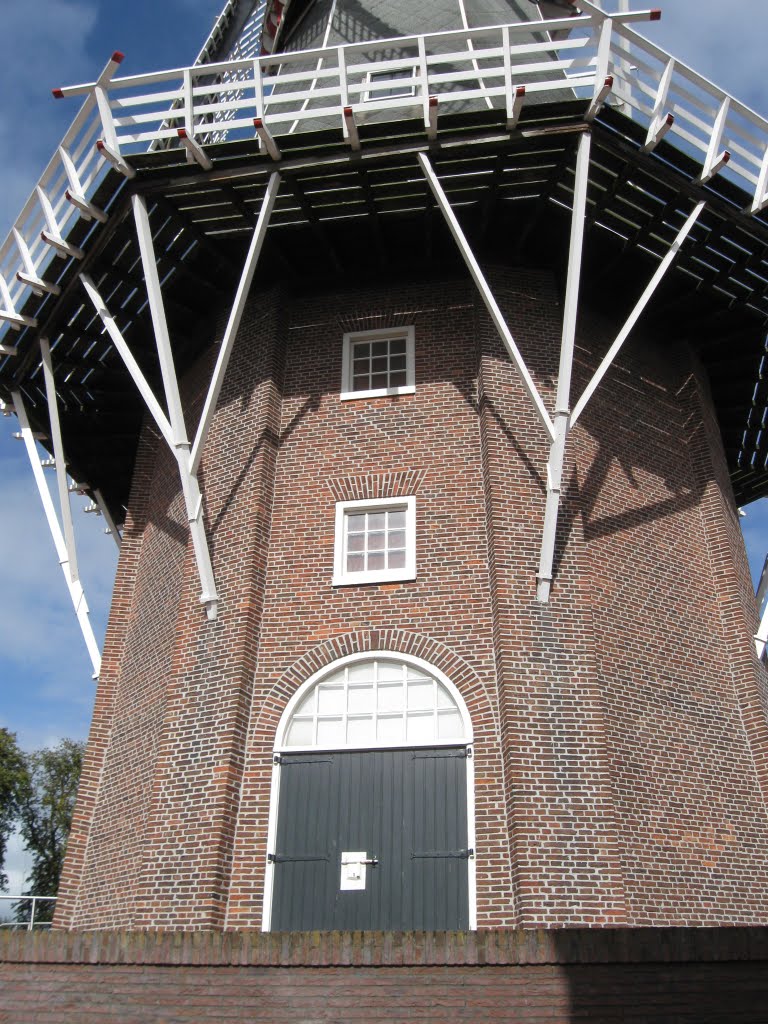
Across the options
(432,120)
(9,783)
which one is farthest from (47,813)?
(432,120)

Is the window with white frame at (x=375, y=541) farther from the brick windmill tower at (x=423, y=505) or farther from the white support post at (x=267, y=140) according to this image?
the white support post at (x=267, y=140)

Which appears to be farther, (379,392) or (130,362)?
(379,392)

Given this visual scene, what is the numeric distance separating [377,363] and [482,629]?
4.31 metres

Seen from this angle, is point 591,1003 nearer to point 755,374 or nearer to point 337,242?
point 337,242

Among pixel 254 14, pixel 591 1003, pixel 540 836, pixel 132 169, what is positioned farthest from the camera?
pixel 254 14

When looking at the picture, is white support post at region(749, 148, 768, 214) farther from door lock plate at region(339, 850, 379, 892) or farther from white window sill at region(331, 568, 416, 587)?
door lock plate at region(339, 850, 379, 892)

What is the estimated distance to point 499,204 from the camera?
42.7 feet

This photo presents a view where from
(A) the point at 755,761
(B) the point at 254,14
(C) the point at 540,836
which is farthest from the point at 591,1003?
(B) the point at 254,14

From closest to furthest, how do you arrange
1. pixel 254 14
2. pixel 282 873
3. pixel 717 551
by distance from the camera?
pixel 282 873 → pixel 717 551 → pixel 254 14

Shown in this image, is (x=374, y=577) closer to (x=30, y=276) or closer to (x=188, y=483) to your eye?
(x=188, y=483)

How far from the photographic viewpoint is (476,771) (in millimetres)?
10469

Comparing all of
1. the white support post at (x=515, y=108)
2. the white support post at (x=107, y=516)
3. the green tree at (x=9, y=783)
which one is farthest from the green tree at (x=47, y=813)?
the white support post at (x=515, y=108)

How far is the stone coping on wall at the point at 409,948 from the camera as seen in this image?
723 cm

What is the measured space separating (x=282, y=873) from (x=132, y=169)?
8.63m
